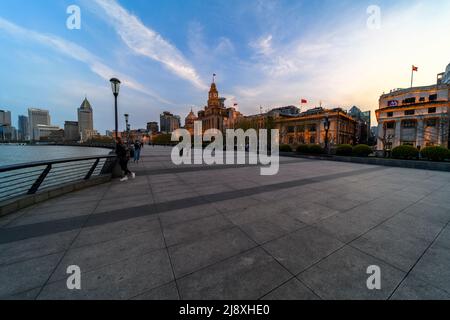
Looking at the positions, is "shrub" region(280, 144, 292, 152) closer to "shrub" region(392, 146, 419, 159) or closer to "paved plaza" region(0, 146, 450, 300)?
"shrub" region(392, 146, 419, 159)

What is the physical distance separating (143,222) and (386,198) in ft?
25.0

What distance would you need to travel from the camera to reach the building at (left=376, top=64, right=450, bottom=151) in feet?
127

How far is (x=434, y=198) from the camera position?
19.8ft

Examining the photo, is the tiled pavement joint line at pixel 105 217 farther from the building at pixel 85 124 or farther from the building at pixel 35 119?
the building at pixel 35 119

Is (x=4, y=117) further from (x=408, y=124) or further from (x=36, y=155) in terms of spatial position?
(x=408, y=124)

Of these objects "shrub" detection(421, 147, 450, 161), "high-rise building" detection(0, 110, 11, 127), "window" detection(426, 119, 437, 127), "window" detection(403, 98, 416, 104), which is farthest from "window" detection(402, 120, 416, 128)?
"high-rise building" detection(0, 110, 11, 127)

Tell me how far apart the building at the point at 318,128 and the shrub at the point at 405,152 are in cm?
3843

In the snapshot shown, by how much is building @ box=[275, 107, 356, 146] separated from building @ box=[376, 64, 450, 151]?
10.5 m

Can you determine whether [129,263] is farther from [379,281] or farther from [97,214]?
[379,281]

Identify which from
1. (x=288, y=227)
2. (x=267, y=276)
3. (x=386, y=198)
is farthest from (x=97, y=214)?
(x=386, y=198)

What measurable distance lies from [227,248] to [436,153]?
20112mm

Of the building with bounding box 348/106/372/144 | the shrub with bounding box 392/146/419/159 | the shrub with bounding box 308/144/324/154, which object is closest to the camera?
the shrub with bounding box 392/146/419/159

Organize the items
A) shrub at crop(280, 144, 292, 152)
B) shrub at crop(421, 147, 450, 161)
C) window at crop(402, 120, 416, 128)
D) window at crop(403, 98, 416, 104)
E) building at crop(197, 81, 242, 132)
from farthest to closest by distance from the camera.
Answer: building at crop(197, 81, 242, 132), window at crop(403, 98, 416, 104), window at crop(402, 120, 416, 128), shrub at crop(280, 144, 292, 152), shrub at crop(421, 147, 450, 161)
